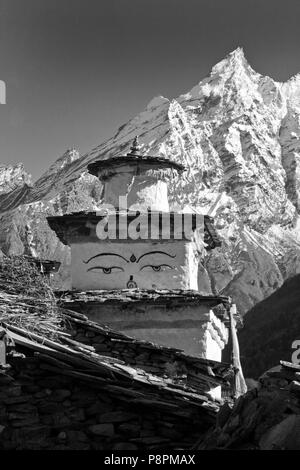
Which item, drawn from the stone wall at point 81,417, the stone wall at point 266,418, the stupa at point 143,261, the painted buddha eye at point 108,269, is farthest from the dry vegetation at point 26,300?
the painted buddha eye at point 108,269

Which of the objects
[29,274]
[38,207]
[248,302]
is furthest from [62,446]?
[38,207]

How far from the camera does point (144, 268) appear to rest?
1614cm

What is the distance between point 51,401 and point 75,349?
834 millimetres

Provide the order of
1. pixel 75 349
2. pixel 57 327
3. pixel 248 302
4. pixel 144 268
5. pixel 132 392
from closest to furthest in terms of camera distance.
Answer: pixel 132 392, pixel 75 349, pixel 57 327, pixel 144 268, pixel 248 302

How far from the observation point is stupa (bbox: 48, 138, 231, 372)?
14016 millimetres

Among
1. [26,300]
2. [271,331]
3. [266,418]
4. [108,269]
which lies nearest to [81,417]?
[266,418]

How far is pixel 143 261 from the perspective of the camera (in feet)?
53.1

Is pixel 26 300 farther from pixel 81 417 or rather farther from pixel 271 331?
pixel 271 331

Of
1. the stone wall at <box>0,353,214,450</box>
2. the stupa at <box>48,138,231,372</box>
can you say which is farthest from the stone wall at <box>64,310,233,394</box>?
the stupa at <box>48,138,231,372</box>

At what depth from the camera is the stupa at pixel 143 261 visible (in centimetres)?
1402

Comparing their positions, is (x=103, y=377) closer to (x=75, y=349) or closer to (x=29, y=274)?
(x=75, y=349)
